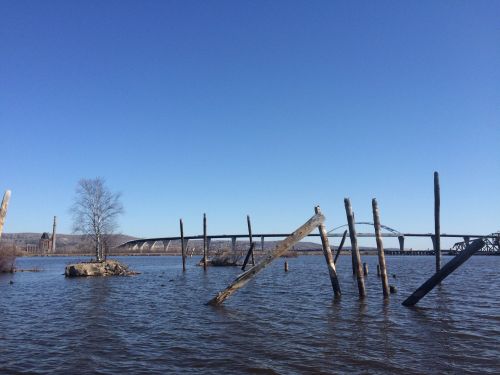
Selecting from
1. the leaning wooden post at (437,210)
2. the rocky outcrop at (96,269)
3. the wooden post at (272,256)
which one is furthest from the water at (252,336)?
the rocky outcrop at (96,269)

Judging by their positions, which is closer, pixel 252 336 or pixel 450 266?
pixel 252 336

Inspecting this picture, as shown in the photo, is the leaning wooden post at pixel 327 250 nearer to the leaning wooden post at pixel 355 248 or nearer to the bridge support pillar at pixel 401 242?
the leaning wooden post at pixel 355 248

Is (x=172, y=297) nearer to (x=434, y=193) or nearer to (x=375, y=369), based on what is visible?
(x=375, y=369)

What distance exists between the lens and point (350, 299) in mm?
17781

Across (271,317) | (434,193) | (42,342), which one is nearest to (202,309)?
(271,317)

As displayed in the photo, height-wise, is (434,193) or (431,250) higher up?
(434,193)

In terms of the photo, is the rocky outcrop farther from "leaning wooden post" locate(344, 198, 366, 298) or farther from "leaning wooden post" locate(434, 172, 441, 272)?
"leaning wooden post" locate(434, 172, 441, 272)

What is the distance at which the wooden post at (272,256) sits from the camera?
47.5ft

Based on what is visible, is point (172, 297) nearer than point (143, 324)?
No

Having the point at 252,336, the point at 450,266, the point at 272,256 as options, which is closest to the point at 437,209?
the point at 450,266

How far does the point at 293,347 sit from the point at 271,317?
4.06 metres

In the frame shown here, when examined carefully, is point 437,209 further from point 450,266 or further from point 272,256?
point 272,256

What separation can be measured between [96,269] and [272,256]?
82.3 feet

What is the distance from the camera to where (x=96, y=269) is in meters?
34.8
